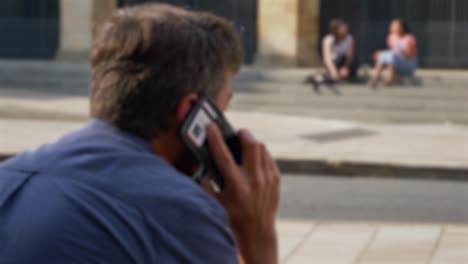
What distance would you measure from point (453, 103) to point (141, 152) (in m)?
16.4

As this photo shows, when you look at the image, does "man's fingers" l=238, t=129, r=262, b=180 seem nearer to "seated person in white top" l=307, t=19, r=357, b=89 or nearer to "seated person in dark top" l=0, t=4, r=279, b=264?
"seated person in dark top" l=0, t=4, r=279, b=264

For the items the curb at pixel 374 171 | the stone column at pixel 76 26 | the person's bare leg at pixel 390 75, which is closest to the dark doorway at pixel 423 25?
the person's bare leg at pixel 390 75

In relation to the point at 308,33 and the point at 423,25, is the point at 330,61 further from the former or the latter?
the point at 423,25

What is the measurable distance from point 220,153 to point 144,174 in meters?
0.22

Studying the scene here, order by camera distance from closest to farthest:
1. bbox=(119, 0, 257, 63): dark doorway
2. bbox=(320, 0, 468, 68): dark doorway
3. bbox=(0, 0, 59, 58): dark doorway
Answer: bbox=(320, 0, 468, 68): dark doorway
bbox=(119, 0, 257, 63): dark doorway
bbox=(0, 0, 59, 58): dark doorway

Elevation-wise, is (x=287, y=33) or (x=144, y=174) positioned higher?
(x=144, y=174)

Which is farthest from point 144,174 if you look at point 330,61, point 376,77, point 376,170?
point 330,61

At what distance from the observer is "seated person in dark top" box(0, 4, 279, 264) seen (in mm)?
1808

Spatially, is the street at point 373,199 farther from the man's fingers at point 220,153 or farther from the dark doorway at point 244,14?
the dark doorway at point 244,14

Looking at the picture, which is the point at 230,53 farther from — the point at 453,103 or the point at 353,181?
the point at 453,103

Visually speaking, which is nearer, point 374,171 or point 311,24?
point 374,171

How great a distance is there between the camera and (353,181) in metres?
11.7

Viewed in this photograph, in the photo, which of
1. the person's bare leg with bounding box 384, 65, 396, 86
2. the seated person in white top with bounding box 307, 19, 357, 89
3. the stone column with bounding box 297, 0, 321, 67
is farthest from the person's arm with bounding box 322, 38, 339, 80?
the stone column with bounding box 297, 0, 321, 67

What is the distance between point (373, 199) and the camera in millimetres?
10164
